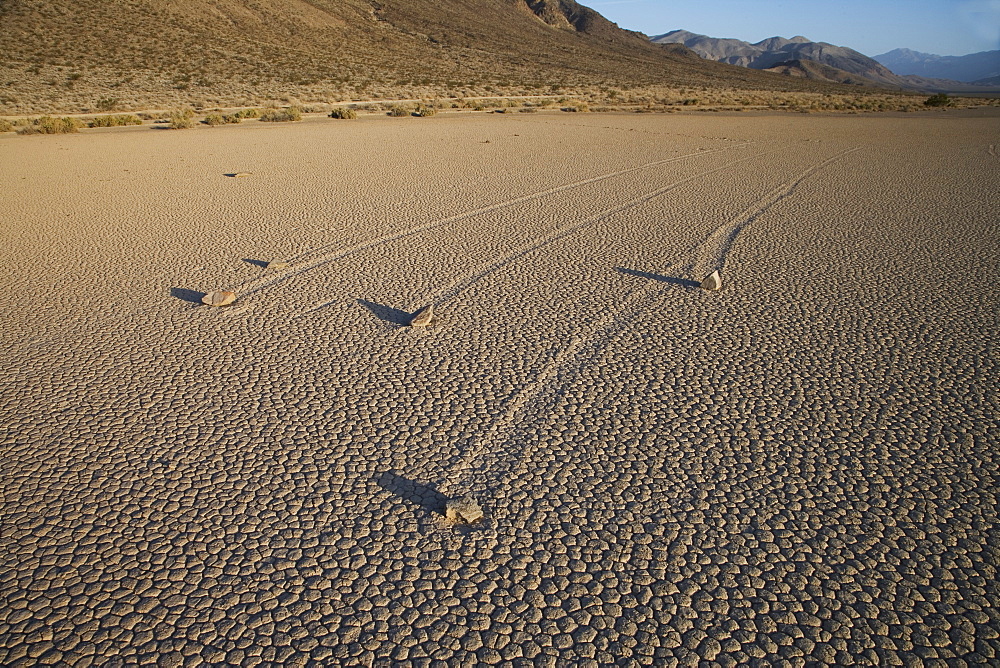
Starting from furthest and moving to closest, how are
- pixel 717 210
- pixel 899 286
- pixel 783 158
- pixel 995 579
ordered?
pixel 783 158, pixel 717 210, pixel 899 286, pixel 995 579

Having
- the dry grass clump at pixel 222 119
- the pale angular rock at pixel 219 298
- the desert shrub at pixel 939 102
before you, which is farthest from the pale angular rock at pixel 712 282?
the desert shrub at pixel 939 102

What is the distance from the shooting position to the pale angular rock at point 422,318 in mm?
4641

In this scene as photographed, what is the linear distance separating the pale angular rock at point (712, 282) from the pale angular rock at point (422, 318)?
2333mm

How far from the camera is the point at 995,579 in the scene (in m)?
2.44

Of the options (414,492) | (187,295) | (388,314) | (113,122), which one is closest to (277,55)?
(113,122)

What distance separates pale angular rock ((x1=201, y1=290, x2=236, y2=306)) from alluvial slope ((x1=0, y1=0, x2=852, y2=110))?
22727mm

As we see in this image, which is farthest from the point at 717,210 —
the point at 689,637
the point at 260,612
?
the point at 260,612

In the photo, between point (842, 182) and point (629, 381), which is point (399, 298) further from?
point (842, 182)

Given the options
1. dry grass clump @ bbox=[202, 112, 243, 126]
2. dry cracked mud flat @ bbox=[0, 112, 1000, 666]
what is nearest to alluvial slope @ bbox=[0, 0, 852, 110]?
dry grass clump @ bbox=[202, 112, 243, 126]

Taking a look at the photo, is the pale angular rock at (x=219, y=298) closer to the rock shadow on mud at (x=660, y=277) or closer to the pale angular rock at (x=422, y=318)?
the pale angular rock at (x=422, y=318)

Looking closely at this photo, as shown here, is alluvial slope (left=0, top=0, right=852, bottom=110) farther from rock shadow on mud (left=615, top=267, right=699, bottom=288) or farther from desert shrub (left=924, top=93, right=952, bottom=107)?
rock shadow on mud (left=615, top=267, right=699, bottom=288)

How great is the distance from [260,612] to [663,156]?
12.5m

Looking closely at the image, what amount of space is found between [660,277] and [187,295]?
155 inches

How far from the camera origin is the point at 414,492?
9.38 ft
